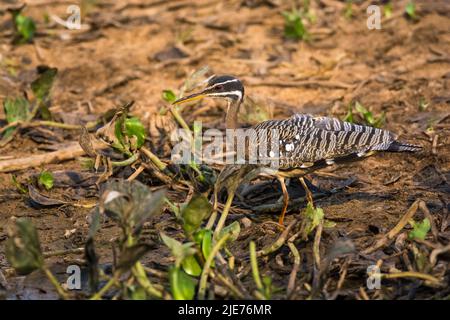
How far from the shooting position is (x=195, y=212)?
234 inches

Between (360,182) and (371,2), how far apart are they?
528 cm

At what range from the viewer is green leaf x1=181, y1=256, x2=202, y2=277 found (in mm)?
6113

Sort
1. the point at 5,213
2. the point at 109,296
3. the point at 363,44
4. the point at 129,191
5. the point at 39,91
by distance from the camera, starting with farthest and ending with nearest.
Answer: the point at 363,44, the point at 39,91, the point at 5,213, the point at 109,296, the point at 129,191

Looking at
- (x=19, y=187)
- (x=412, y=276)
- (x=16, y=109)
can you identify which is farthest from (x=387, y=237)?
(x=16, y=109)

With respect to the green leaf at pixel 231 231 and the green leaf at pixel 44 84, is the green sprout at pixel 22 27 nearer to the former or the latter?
the green leaf at pixel 44 84

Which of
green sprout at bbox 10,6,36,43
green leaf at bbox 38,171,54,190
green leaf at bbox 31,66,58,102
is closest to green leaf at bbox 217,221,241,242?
green leaf at bbox 38,171,54,190

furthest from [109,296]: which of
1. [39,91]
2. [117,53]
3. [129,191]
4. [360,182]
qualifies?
[117,53]

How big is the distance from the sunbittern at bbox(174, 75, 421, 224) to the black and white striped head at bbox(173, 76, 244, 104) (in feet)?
1.94

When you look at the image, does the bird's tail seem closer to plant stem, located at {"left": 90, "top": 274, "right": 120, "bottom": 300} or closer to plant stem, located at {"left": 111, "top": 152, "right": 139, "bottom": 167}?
plant stem, located at {"left": 111, "top": 152, "right": 139, "bottom": 167}

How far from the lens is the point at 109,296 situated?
625 cm

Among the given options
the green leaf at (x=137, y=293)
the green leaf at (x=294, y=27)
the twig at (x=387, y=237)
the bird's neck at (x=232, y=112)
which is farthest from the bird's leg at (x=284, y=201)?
the green leaf at (x=294, y=27)

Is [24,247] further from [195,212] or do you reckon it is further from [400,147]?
[400,147]

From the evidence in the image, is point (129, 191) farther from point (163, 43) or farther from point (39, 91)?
point (163, 43)

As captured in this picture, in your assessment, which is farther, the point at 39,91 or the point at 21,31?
the point at 21,31
